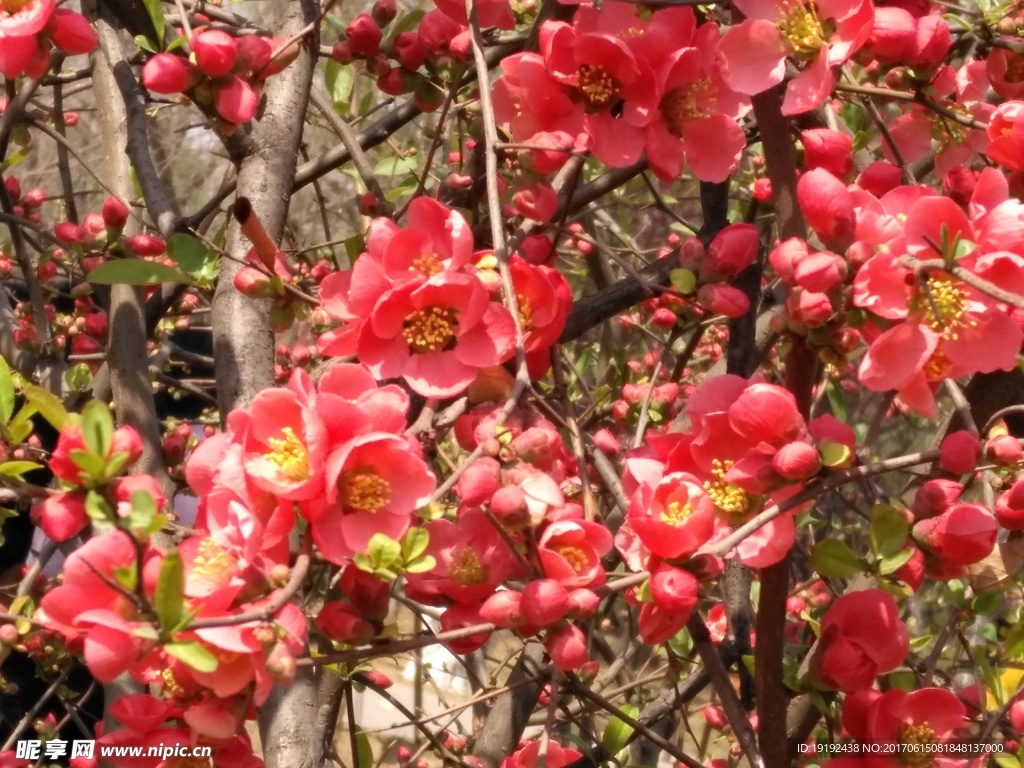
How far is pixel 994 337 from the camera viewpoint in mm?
735

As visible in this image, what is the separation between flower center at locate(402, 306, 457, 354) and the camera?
2.57 ft

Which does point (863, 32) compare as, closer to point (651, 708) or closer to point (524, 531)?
point (524, 531)

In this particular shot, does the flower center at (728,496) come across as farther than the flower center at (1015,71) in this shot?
No

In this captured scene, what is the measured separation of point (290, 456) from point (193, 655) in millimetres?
157

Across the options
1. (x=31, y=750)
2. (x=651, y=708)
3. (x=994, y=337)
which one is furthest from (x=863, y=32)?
(x=31, y=750)

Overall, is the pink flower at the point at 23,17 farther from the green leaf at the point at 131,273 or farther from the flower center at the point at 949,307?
the flower center at the point at 949,307

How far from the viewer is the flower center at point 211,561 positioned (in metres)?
0.67

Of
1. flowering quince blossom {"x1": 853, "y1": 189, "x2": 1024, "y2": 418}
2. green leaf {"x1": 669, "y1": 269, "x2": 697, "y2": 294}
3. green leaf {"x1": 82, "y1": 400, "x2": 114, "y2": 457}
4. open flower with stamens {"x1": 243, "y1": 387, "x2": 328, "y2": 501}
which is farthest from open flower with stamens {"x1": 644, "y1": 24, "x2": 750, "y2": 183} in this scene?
green leaf {"x1": 82, "y1": 400, "x2": 114, "y2": 457}

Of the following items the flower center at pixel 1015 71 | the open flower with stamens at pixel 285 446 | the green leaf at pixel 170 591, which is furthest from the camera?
the flower center at pixel 1015 71

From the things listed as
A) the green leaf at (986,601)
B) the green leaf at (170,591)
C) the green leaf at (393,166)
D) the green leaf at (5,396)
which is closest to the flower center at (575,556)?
the green leaf at (170,591)

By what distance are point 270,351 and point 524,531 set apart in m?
0.40

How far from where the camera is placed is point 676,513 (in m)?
0.76

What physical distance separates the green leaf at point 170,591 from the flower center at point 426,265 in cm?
34

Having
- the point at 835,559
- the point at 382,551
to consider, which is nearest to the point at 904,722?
the point at 835,559
